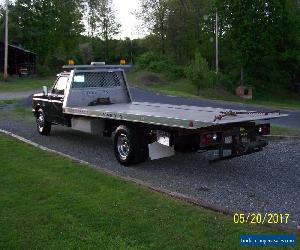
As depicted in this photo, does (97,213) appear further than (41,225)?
Yes


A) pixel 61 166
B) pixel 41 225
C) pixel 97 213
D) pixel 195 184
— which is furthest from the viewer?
pixel 61 166

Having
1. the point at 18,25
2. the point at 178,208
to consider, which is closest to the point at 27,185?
the point at 178,208

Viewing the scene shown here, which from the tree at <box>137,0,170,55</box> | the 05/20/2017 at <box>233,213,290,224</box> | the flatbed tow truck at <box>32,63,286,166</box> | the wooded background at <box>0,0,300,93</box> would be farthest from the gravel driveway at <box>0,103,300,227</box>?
the tree at <box>137,0,170,55</box>

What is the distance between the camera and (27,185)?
7.64m

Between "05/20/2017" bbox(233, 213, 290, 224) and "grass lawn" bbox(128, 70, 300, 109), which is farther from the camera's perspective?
"grass lawn" bbox(128, 70, 300, 109)

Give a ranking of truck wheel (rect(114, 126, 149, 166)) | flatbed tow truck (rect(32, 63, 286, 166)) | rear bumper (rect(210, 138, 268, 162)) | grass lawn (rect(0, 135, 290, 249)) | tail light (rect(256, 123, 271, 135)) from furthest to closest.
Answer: truck wheel (rect(114, 126, 149, 166)) → tail light (rect(256, 123, 271, 135)) → rear bumper (rect(210, 138, 268, 162)) → flatbed tow truck (rect(32, 63, 286, 166)) → grass lawn (rect(0, 135, 290, 249))

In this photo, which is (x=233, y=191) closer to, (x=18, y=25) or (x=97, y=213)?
(x=97, y=213)

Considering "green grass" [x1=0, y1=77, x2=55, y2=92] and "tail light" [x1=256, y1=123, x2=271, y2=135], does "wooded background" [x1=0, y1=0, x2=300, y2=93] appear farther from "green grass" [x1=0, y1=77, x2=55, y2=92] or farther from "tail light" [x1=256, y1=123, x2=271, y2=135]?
"tail light" [x1=256, y1=123, x2=271, y2=135]

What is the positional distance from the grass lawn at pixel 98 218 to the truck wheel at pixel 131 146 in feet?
4.37

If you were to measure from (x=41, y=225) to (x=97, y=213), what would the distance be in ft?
2.57

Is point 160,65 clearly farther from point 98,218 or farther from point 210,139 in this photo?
point 98,218

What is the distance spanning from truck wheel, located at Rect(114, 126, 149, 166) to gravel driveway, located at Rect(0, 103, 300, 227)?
0.56 feet

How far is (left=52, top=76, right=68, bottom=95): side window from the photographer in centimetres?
1244

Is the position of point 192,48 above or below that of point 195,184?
above
